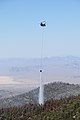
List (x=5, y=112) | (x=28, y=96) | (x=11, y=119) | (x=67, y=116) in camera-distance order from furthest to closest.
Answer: (x=28, y=96) → (x=5, y=112) → (x=11, y=119) → (x=67, y=116)

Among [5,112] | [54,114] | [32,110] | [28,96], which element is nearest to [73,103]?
[54,114]

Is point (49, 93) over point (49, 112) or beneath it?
beneath

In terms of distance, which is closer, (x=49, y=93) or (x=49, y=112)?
(x=49, y=112)

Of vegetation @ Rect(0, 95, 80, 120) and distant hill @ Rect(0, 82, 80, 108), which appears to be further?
distant hill @ Rect(0, 82, 80, 108)

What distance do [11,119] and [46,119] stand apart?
5.74 ft

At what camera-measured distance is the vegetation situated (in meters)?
11.6

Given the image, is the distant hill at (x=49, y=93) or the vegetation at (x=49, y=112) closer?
the vegetation at (x=49, y=112)

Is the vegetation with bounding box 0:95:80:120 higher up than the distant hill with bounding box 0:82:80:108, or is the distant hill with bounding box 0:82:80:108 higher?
the vegetation with bounding box 0:95:80:120

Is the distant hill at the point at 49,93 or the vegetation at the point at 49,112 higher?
the vegetation at the point at 49,112

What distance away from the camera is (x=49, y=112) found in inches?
497

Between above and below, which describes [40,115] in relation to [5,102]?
above

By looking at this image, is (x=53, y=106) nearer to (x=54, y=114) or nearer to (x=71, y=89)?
(x=54, y=114)

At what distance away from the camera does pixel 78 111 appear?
37.8ft

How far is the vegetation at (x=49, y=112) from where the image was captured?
11583 mm
